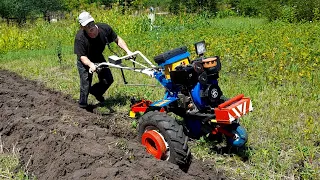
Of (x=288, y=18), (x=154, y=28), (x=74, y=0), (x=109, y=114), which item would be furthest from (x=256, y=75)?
(x=74, y=0)

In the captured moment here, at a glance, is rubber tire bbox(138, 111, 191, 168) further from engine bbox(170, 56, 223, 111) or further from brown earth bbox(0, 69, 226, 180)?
engine bbox(170, 56, 223, 111)

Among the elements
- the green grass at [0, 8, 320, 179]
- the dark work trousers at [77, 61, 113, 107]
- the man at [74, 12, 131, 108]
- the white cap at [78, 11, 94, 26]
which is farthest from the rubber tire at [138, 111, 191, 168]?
the dark work trousers at [77, 61, 113, 107]

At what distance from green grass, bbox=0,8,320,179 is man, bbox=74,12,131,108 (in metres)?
0.51

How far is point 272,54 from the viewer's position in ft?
27.2

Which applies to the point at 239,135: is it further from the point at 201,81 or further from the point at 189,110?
the point at 201,81

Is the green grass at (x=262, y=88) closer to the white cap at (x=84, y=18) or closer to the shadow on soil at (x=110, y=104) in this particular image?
the shadow on soil at (x=110, y=104)

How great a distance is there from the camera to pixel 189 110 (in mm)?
4426

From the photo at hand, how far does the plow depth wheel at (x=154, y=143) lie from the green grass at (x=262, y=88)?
0.55m

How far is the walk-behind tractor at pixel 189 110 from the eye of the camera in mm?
4059

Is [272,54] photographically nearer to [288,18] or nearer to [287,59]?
[287,59]

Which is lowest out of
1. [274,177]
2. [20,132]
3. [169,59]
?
[274,177]

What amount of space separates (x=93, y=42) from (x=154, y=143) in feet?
8.30

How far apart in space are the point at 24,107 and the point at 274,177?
156 inches

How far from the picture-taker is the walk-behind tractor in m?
4.06
